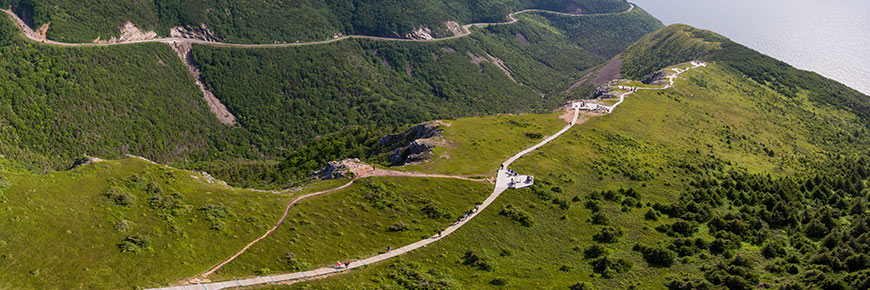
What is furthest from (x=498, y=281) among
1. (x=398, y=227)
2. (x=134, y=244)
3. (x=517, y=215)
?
(x=134, y=244)

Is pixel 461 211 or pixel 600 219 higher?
pixel 600 219

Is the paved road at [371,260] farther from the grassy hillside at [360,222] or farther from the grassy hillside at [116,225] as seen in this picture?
the grassy hillside at [116,225]

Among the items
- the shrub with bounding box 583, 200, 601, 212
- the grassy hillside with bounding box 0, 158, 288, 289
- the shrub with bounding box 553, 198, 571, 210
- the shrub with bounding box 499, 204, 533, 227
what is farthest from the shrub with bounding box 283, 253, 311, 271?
the shrub with bounding box 583, 200, 601, 212

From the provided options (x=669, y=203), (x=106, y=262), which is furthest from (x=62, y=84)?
(x=669, y=203)

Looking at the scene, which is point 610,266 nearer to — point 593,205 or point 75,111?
point 593,205

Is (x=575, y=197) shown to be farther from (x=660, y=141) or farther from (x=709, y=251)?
(x=660, y=141)
